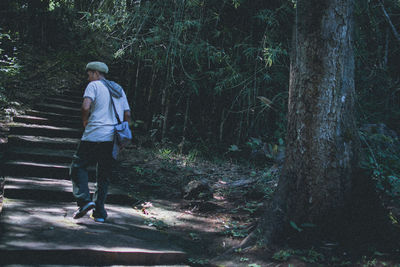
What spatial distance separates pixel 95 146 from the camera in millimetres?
3609

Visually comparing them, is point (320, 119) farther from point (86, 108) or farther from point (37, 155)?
point (37, 155)

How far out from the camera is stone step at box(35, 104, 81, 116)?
6821mm

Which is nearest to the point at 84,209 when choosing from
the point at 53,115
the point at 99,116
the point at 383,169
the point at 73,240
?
the point at 73,240

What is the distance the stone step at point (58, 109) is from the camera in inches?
269

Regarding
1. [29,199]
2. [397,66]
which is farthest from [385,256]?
[397,66]

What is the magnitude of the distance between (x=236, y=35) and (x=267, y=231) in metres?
4.79

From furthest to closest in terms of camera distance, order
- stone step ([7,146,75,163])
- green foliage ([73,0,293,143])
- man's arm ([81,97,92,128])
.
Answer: green foliage ([73,0,293,143]) < stone step ([7,146,75,163]) < man's arm ([81,97,92,128])

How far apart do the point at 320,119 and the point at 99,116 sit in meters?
2.22

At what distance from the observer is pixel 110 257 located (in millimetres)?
2955

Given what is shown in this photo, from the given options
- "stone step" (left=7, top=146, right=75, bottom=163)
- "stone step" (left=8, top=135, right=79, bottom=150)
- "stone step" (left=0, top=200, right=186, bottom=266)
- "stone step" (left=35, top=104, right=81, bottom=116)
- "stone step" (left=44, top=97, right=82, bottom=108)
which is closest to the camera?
"stone step" (left=0, top=200, right=186, bottom=266)

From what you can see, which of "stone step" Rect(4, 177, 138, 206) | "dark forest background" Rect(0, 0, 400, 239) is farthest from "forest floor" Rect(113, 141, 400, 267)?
"dark forest background" Rect(0, 0, 400, 239)

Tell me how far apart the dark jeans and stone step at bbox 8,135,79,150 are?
2.51m

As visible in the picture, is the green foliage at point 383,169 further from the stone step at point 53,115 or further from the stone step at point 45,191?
the stone step at point 53,115

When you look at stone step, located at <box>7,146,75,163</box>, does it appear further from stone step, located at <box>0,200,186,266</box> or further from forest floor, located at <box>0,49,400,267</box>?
stone step, located at <box>0,200,186,266</box>
